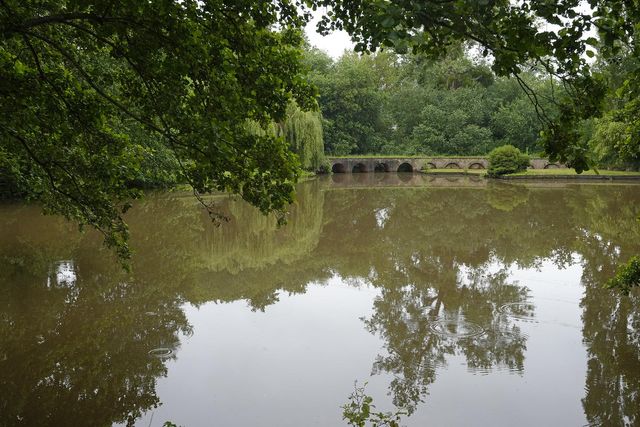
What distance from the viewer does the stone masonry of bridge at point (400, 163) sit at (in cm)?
4666

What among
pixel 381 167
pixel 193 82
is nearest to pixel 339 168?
pixel 381 167

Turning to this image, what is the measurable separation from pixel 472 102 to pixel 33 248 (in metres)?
43.4

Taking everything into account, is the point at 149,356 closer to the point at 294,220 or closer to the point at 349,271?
the point at 349,271

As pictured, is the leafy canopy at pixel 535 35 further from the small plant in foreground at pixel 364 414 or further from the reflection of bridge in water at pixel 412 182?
the reflection of bridge in water at pixel 412 182

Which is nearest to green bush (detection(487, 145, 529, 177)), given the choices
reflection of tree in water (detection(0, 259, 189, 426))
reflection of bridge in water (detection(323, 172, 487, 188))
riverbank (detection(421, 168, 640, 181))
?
riverbank (detection(421, 168, 640, 181))

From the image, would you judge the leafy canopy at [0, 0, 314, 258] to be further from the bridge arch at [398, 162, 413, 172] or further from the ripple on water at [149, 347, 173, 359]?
the bridge arch at [398, 162, 413, 172]

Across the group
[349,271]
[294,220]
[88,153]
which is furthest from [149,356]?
[294,220]

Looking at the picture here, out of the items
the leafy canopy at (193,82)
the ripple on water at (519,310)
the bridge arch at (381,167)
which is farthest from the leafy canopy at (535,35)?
the bridge arch at (381,167)

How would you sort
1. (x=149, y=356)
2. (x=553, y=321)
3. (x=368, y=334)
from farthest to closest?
(x=553, y=321), (x=368, y=334), (x=149, y=356)

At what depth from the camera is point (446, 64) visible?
4344cm

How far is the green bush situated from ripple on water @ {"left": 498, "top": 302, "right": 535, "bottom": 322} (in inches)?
1200

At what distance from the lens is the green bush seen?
37375 mm

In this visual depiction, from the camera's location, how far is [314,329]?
7512mm

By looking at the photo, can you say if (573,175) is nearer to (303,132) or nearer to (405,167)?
(303,132)
